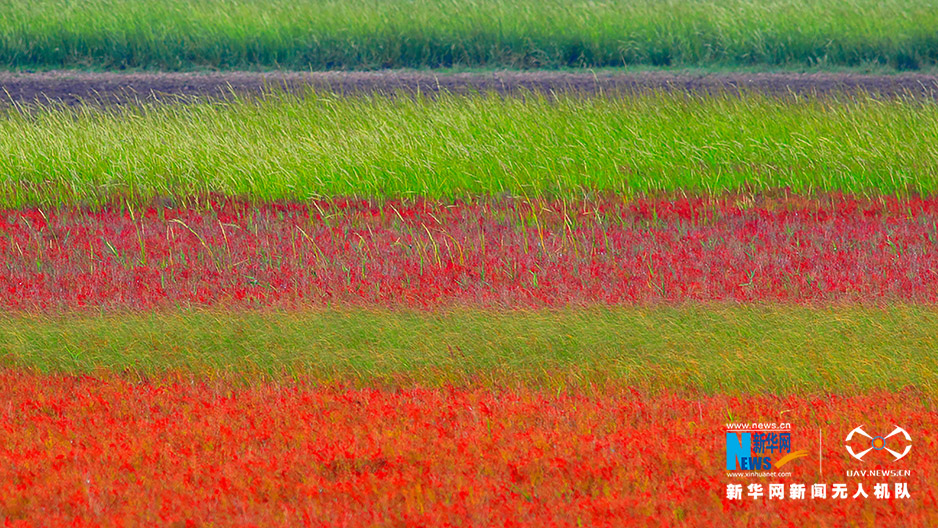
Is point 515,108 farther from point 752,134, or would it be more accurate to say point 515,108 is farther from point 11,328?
point 11,328

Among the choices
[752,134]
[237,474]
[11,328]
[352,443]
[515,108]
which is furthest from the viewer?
[515,108]

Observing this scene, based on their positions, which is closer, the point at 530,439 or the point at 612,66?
the point at 530,439

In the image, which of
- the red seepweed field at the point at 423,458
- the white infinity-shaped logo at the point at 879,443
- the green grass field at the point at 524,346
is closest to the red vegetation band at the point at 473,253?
the green grass field at the point at 524,346

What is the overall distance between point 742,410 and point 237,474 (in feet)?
7.62

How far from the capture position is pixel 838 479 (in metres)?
4.03

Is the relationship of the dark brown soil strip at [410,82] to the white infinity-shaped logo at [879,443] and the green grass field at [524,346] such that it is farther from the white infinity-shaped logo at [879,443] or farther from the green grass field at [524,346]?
the white infinity-shaped logo at [879,443]

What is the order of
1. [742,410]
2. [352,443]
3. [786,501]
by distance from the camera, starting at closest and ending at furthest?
[786,501] < [352,443] < [742,410]

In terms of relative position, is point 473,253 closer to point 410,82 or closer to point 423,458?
point 423,458

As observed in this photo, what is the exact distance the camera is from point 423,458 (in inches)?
170

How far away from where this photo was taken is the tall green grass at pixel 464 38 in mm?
19281

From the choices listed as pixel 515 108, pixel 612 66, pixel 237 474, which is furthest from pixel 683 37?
pixel 237 474

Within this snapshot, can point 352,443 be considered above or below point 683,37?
above

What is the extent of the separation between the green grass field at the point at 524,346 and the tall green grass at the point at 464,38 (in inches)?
542

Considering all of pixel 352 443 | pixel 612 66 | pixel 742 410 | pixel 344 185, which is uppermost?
pixel 352 443
